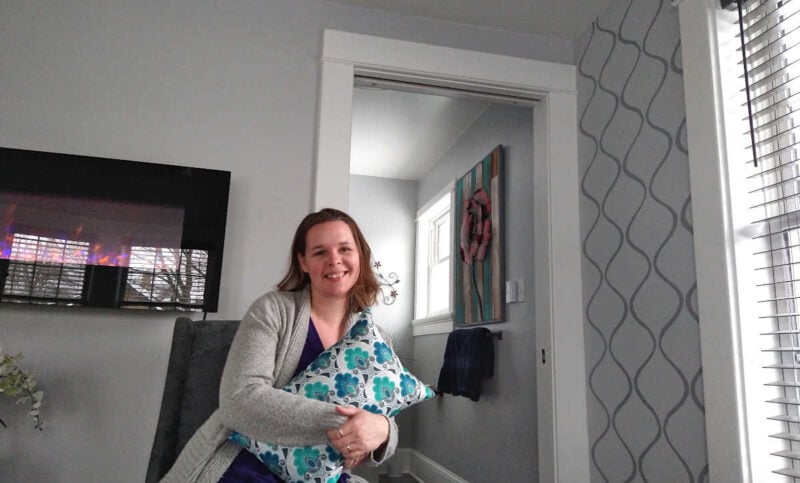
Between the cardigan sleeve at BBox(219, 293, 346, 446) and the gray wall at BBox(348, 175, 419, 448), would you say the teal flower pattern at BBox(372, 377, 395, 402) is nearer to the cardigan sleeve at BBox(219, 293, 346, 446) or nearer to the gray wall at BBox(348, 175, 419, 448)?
the cardigan sleeve at BBox(219, 293, 346, 446)

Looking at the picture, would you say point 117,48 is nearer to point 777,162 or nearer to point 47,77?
point 47,77

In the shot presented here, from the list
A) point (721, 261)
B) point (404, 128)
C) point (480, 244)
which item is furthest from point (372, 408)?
A: point (404, 128)

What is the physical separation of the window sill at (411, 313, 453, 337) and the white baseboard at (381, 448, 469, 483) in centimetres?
94

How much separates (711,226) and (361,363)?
1.22 metres

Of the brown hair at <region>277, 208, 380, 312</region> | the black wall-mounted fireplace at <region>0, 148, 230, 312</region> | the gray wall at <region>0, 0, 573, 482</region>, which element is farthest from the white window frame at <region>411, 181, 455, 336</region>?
the brown hair at <region>277, 208, 380, 312</region>

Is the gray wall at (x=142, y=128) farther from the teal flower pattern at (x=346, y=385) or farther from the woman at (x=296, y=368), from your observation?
the teal flower pattern at (x=346, y=385)

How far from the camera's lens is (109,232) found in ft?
6.92

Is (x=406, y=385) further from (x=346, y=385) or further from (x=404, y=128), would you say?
A: (x=404, y=128)

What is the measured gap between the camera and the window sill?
13.7 feet

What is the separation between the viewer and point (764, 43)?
1834 mm

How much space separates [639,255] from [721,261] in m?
0.42

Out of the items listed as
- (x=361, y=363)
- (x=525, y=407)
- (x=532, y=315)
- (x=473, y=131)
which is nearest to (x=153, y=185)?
(x=361, y=363)

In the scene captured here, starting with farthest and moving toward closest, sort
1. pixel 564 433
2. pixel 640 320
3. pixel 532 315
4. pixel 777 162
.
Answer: pixel 532 315 < pixel 564 433 < pixel 640 320 < pixel 777 162

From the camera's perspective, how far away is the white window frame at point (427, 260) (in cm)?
440
